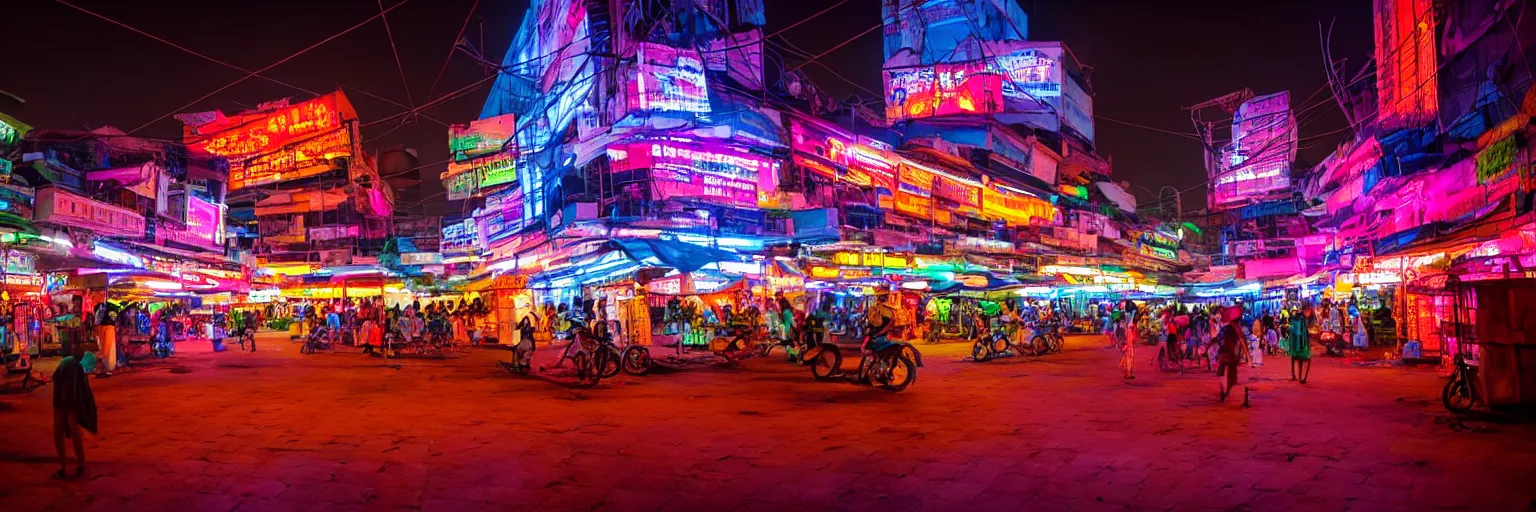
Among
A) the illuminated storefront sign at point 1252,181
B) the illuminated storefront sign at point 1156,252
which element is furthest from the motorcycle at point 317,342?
the illuminated storefront sign at point 1156,252

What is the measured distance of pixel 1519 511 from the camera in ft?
18.7

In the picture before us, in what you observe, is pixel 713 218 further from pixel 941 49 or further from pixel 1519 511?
pixel 941 49

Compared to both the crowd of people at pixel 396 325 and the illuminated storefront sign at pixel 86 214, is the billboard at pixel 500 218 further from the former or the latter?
the illuminated storefront sign at pixel 86 214

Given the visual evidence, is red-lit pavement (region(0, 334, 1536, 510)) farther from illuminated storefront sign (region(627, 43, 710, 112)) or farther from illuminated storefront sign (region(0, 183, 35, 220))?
illuminated storefront sign (region(627, 43, 710, 112))

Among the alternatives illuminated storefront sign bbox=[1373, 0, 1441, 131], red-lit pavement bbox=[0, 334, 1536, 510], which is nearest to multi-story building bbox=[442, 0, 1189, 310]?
red-lit pavement bbox=[0, 334, 1536, 510]

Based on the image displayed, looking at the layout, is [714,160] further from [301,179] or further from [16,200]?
[301,179]

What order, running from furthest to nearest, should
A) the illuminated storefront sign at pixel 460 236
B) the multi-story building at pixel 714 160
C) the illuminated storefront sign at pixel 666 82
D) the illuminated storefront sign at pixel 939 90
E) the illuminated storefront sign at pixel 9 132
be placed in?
the illuminated storefront sign at pixel 460 236, the illuminated storefront sign at pixel 939 90, the multi-story building at pixel 714 160, the illuminated storefront sign at pixel 666 82, the illuminated storefront sign at pixel 9 132

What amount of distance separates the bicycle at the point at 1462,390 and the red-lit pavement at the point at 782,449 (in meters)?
0.22

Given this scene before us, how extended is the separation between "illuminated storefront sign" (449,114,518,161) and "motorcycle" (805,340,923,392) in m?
23.9

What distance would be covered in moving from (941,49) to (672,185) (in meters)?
33.5

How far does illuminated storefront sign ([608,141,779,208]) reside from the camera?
79.0 ft

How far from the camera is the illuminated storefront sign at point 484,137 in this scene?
3716 cm

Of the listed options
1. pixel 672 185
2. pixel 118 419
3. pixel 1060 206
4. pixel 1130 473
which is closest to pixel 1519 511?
pixel 1130 473

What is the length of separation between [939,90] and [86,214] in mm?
29629
